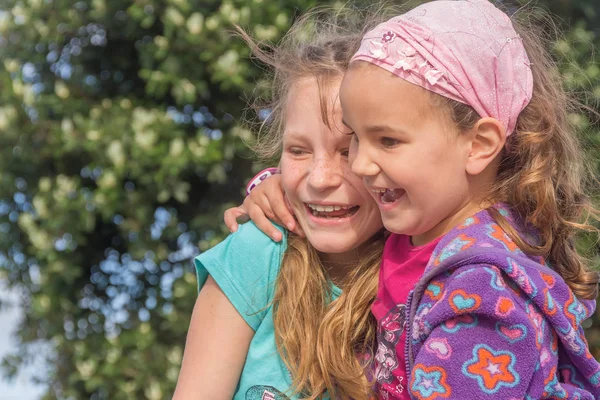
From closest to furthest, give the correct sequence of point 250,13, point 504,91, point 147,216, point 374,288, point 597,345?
point 504,91
point 374,288
point 597,345
point 250,13
point 147,216

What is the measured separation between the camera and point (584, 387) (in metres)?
1.94

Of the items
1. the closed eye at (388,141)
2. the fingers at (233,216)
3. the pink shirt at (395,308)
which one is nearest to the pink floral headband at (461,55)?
the closed eye at (388,141)

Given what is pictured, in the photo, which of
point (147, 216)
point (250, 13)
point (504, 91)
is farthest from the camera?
point (147, 216)

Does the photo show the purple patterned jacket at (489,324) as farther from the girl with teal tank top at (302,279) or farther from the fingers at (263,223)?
the fingers at (263,223)

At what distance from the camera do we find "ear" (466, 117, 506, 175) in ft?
6.17

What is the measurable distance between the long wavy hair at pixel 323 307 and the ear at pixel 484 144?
0.38 meters

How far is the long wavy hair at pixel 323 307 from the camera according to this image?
2.16 m

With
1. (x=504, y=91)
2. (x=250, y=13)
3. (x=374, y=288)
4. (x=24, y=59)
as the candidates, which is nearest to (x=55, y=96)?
(x=24, y=59)

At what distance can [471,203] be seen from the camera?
77.7 inches

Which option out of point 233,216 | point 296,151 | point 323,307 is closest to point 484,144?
point 296,151

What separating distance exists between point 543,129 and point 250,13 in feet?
6.04

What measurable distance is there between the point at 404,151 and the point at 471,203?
23cm

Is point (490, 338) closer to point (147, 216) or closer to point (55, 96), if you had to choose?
point (147, 216)

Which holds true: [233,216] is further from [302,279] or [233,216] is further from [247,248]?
[302,279]
